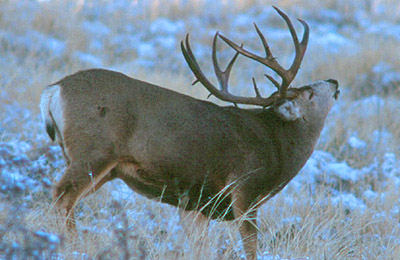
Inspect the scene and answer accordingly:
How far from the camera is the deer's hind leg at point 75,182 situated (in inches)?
153

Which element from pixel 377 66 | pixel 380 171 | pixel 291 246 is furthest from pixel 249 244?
pixel 377 66

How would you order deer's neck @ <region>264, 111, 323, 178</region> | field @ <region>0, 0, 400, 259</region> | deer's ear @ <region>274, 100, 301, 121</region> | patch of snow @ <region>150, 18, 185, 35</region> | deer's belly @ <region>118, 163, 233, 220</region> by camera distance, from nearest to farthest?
field @ <region>0, 0, 400, 259</region> → deer's belly @ <region>118, 163, 233, 220</region> → deer's neck @ <region>264, 111, 323, 178</region> → deer's ear @ <region>274, 100, 301, 121</region> → patch of snow @ <region>150, 18, 185, 35</region>

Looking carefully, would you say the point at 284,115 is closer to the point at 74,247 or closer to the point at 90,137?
the point at 90,137

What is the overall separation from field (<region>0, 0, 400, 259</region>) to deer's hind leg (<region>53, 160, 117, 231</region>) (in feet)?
0.32

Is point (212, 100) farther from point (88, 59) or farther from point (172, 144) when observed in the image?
point (172, 144)

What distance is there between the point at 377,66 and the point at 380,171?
399cm

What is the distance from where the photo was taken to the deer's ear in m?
4.59

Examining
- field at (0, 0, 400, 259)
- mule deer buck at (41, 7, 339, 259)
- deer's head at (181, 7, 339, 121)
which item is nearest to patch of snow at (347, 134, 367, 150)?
field at (0, 0, 400, 259)

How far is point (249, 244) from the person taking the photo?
4.24 meters

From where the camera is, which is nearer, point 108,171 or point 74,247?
point 74,247

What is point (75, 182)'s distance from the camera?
12.8 ft

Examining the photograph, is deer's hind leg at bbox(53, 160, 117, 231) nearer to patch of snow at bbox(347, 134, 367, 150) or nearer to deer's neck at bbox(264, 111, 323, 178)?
deer's neck at bbox(264, 111, 323, 178)

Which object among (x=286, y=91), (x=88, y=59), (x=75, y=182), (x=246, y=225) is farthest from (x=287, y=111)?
(x=88, y=59)

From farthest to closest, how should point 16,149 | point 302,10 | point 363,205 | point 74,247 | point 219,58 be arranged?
point 302,10 → point 219,58 → point 363,205 → point 16,149 → point 74,247
